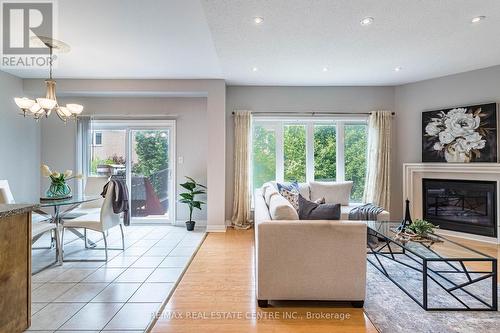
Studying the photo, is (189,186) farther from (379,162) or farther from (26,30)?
(379,162)

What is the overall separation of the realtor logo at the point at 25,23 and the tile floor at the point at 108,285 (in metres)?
2.72

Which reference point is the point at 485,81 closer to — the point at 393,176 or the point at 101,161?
the point at 393,176

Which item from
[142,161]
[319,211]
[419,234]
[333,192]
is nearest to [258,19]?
[319,211]

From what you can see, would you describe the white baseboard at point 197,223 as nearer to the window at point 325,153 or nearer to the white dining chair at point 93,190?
the white dining chair at point 93,190

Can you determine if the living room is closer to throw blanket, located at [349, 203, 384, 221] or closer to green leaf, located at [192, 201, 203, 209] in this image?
throw blanket, located at [349, 203, 384, 221]

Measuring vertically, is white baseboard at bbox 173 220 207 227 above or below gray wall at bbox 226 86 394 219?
below

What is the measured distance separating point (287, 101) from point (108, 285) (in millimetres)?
4094

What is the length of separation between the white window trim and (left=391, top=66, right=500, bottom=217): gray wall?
2.41 feet

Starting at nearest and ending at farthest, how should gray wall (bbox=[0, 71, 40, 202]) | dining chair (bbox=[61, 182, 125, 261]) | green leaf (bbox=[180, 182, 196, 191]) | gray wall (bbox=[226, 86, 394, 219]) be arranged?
dining chair (bbox=[61, 182, 125, 261]) → gray wall (bbox=[0, 71, 40, 202]) → green leaf (bbox=[180, 182, 196, 191]) → gray wall (bbox=[226, 86, 394, 219])

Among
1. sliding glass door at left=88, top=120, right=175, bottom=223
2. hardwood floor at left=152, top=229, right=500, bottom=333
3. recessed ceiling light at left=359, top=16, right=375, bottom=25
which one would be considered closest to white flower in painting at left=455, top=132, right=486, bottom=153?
hardwood floor at left=152, top=229, right=500, bottom=333

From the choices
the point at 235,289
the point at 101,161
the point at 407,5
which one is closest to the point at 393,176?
the point at 407,5

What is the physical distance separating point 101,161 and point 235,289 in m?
4.02

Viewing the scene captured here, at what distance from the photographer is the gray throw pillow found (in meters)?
2.28

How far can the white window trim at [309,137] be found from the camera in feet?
16.8
